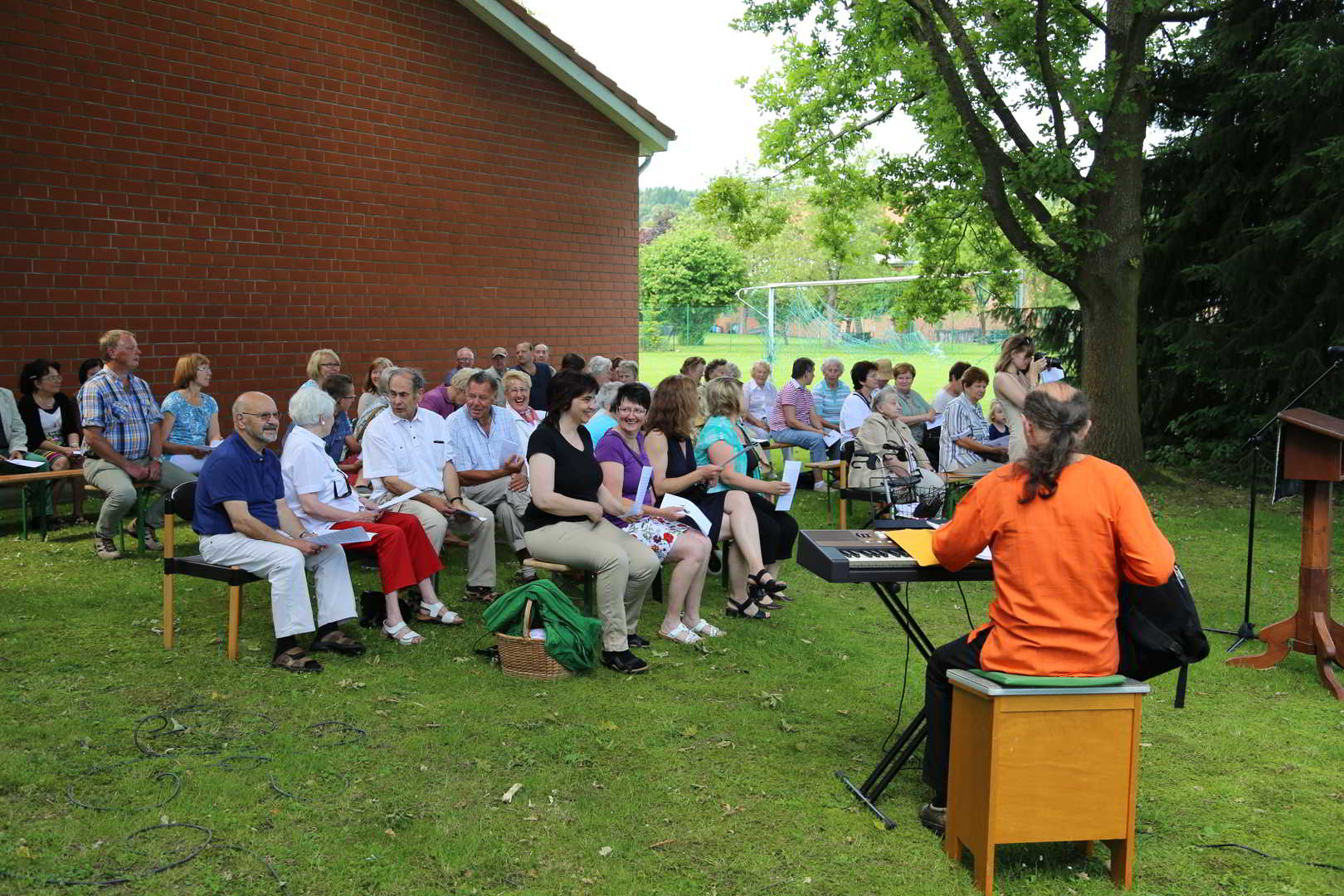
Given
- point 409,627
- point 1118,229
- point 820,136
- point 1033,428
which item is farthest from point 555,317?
point 1033,428

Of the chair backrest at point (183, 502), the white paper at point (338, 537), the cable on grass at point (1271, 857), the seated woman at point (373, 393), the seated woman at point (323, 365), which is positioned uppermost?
the seated woman at point (323, 365)

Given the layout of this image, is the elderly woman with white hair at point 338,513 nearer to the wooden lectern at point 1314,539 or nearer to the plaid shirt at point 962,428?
the wooden lectern at point 1314,539

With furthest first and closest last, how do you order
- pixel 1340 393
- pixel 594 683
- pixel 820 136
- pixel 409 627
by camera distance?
pixel 820 136 < pixel 1340 393 < pixel 409 627 < pixel 594 683

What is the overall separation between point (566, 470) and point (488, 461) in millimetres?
1937

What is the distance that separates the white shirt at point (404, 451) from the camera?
7.25 meters

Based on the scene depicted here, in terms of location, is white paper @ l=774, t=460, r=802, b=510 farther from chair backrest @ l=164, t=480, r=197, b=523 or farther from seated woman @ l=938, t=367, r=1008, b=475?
chair backrest @ l=164, t=480, r=197, b=523

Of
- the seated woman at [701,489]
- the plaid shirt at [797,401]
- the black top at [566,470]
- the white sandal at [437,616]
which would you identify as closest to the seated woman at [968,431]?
the plaid shirt at [797,401]

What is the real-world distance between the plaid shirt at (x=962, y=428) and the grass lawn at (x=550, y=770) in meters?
3.50

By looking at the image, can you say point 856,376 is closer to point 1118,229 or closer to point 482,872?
point 1118,229

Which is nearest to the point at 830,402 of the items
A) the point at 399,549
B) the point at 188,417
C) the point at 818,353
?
the point at 188,417

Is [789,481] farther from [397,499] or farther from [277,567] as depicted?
[277,567]

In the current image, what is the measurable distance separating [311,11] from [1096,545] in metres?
11.0

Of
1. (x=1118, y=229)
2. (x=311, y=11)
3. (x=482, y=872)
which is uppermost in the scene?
(x=311, y=11)

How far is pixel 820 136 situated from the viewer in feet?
45.5
